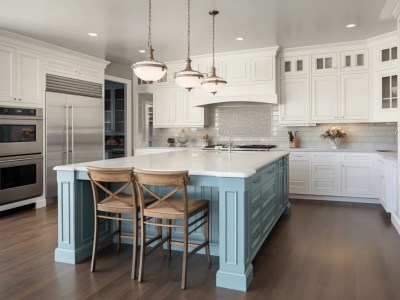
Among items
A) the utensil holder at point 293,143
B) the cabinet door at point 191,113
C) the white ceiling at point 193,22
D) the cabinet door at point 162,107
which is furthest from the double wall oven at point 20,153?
the utensil holder at point 293,143

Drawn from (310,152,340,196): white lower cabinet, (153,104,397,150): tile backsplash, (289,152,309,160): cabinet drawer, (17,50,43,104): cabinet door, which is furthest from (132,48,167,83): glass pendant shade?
(153,104,397,150): tile backsplash

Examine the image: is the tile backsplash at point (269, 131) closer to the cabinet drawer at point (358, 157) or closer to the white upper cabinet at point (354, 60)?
the cabinet drawer at point (358, 157)

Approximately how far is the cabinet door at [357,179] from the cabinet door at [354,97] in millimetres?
816

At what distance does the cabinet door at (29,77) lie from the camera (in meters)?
4.98

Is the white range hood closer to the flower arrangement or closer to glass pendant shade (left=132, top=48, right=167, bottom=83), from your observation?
the flower arrangement

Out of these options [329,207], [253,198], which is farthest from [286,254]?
[329,207]

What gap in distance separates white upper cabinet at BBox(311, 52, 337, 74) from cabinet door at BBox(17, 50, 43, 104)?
4.49 m

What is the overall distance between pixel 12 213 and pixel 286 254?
12.8 ft

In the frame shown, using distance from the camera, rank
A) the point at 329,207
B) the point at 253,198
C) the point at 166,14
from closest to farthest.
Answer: the point at 253,198, the point at 166,14, the point at 329,207

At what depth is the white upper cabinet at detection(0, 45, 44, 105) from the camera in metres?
4.76

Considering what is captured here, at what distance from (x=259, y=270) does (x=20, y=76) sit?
4.28 meters

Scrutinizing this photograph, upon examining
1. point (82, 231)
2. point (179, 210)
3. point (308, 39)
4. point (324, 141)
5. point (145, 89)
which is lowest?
point (82, 231)

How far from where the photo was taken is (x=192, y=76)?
3.40 m

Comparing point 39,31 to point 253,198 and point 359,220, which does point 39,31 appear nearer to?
point 253,198
